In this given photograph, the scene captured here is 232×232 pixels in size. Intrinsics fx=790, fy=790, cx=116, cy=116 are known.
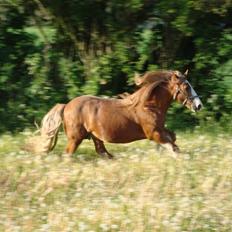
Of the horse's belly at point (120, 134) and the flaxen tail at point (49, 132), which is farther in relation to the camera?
the flaxen tail at point (49, 132)

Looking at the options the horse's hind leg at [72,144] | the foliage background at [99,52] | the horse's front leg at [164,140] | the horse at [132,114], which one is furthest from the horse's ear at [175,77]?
the foliage background at [99,52]

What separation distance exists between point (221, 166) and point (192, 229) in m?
1.71

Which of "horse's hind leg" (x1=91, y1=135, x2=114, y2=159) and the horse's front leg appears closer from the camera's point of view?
the horse's front leg

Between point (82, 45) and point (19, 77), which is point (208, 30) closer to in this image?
point (82, 45)

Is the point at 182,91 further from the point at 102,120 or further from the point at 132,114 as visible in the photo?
the point at 102,120

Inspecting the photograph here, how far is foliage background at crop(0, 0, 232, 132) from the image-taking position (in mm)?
10508

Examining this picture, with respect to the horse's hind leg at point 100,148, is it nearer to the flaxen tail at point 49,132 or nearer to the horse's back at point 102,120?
the horse's back at point 102,120

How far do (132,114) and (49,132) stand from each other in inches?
36.3

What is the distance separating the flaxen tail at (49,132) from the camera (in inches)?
332

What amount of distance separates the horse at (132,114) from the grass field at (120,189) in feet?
0.80

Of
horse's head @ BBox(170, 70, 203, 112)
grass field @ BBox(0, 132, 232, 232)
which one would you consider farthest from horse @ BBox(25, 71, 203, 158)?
grass field @ BBox(0, 132, 232, 232)

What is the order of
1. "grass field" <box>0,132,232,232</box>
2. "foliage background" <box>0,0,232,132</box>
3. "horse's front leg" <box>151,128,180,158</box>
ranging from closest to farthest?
"grass field" <box>0,132,232,232</box> → "horse's front leg" <box>151,128,180,158</box> → "foliage background" <box>0,0,232,132</box>

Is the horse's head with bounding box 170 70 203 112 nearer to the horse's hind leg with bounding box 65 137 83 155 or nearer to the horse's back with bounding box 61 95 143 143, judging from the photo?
the horse's back with bounding box 61 95 143 143

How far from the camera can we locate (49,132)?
27.8 feet
